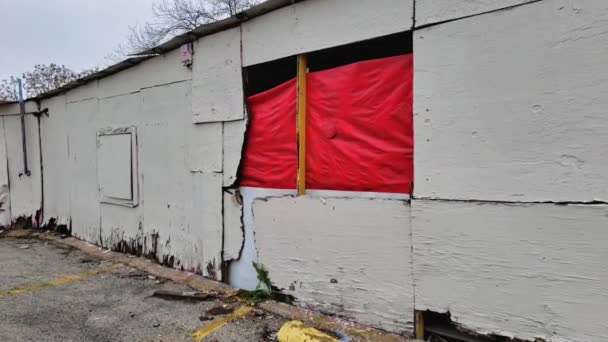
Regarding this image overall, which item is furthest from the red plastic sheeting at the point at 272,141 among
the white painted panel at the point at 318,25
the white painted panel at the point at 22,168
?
the white painted panel at the point at 22,168

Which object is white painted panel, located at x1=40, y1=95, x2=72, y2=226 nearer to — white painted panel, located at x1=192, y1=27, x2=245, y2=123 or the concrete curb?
the concrete curb

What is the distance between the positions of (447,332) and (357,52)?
2.52 metres

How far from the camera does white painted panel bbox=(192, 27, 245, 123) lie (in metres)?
3.86

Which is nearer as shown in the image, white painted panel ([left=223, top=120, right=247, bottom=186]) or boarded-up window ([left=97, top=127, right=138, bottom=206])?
white painted panel ([left=223, top=120, right=247, bottom=186])

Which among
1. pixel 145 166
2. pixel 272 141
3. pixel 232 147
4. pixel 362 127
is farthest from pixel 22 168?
pixel 362 127

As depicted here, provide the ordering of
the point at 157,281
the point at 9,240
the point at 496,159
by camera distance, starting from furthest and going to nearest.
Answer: the point at 9,240 < the point at 157,281 < the point at 496,159

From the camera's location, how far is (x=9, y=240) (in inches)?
276

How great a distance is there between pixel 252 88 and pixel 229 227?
1.49 metres

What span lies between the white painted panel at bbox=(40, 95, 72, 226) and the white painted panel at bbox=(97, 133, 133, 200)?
1316 millimetres

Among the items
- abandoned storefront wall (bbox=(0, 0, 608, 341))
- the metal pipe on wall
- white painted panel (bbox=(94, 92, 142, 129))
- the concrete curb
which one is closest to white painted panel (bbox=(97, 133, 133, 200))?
white painted panel (bbox=(94, 92, 142, 129))

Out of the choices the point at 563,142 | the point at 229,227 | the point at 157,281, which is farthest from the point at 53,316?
the point at 563,142

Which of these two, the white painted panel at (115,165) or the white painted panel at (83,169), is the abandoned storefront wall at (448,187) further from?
the white painted panel at (83,169)

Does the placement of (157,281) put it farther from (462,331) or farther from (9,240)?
(9,240)

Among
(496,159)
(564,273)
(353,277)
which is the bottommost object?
(353,277)
